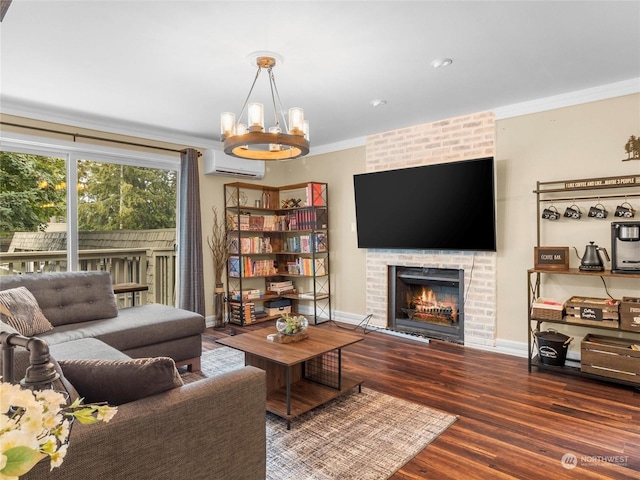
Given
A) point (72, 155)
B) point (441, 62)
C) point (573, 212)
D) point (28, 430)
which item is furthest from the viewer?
point (72, 155)

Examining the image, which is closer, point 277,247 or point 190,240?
point 190,240

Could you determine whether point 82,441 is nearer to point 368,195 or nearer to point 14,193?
point 14,193

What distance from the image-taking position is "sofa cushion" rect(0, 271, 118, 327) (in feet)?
10.2

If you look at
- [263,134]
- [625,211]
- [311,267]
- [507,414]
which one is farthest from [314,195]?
[507,414]

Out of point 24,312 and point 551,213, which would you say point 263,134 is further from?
point 551,213

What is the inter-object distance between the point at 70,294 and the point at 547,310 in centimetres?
402

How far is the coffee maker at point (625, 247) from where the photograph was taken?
9.95ft

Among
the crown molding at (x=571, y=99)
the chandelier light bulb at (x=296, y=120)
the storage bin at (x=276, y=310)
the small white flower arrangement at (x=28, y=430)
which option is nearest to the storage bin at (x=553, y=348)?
the crown molding at (x=571, y=99)

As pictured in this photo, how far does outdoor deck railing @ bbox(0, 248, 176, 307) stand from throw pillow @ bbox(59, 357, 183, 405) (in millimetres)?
2955

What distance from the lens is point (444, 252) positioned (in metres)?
4.33

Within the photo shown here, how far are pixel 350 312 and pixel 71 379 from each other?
4084mm

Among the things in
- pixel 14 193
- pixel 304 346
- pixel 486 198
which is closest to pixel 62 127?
pixel 14 193

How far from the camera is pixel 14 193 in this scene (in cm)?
365

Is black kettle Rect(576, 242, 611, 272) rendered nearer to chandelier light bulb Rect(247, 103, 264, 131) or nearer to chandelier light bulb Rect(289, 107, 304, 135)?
chandelier light bulb Rect(289, 107, 304, 135)
